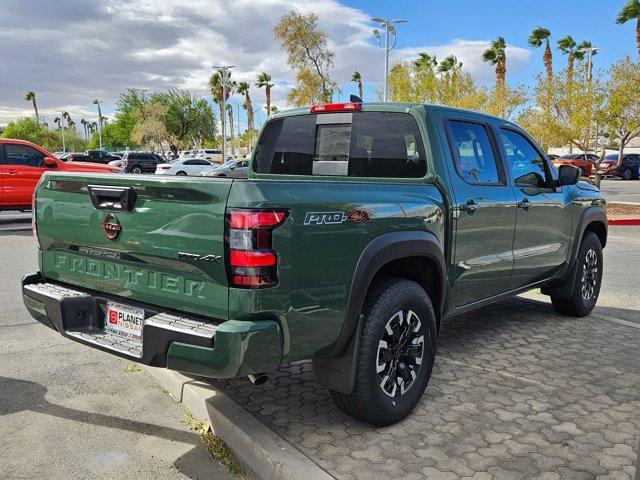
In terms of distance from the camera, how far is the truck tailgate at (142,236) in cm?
266

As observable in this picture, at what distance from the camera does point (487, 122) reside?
455 cm

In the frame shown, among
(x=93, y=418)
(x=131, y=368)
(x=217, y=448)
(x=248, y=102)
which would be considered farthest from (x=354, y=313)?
(x=248, y=102)

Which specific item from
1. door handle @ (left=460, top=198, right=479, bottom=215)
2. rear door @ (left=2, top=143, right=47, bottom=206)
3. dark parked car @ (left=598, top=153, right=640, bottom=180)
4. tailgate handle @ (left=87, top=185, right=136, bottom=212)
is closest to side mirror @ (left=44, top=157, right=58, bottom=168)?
rear door @ (left=2, top=143, right=47, bottom=206)

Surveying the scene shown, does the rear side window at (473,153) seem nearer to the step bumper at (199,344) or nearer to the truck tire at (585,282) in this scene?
the truck tire at (585,282)

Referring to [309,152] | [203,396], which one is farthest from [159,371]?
[309,152]

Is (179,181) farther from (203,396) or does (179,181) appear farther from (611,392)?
(611,392)

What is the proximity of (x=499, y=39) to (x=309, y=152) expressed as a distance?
44.7 m

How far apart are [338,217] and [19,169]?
11664 mm

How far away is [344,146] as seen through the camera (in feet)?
14.1

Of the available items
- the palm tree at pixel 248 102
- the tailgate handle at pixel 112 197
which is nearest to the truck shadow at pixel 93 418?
the tailgate handle at pixel 112 197

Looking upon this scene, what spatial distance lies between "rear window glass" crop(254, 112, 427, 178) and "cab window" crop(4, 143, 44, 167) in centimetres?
976

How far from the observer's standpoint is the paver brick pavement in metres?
2.99

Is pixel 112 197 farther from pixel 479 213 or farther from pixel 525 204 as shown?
pixel 525 204

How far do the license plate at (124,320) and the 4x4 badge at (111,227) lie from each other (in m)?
0.37
